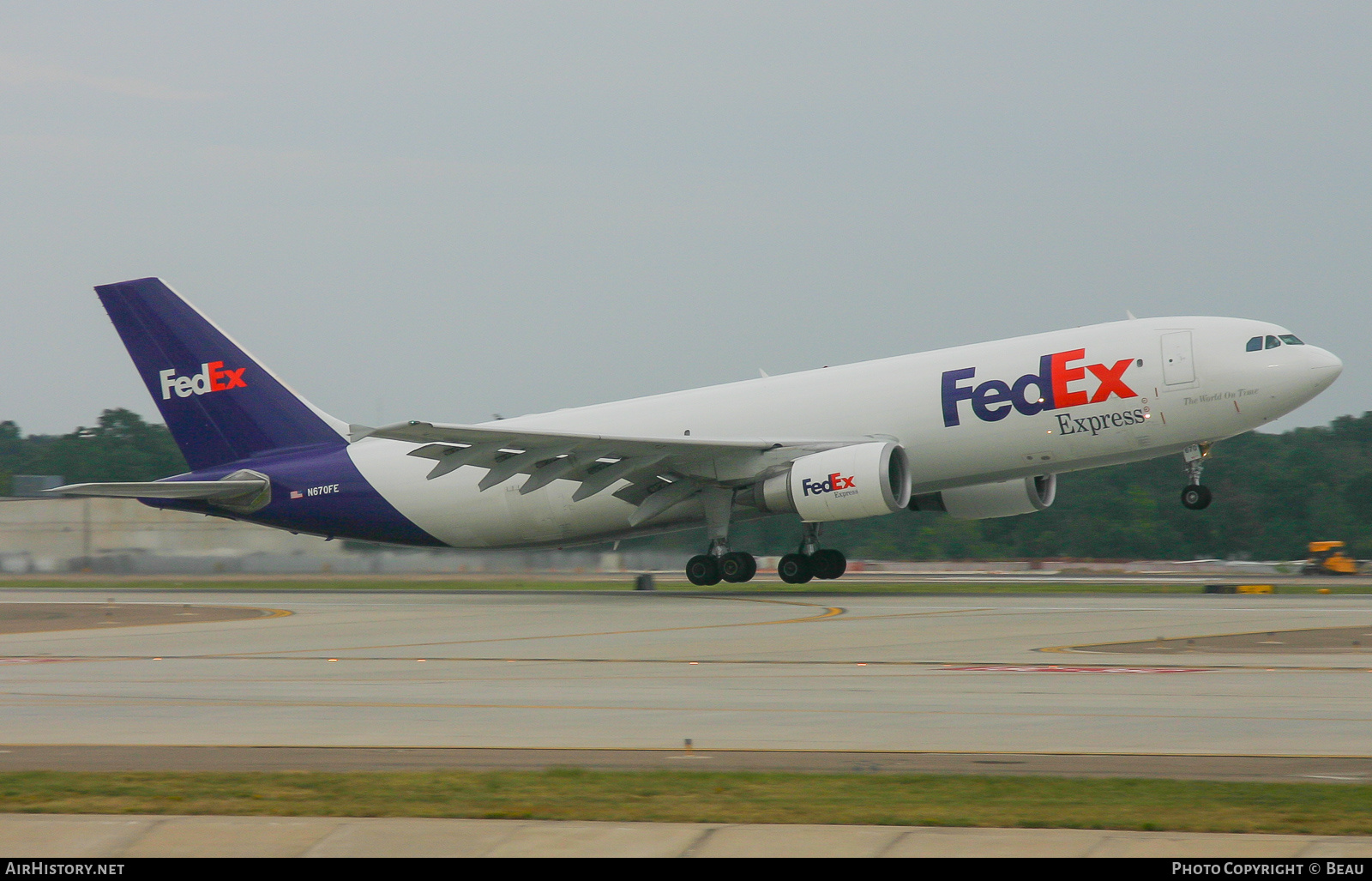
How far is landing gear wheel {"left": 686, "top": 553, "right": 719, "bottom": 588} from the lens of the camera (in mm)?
32562

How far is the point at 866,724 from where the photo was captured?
1163 centimetres

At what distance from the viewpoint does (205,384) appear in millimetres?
35719

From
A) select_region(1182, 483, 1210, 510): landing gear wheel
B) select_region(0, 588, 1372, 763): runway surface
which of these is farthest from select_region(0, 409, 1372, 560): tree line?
select_region(0, 588, 1372, 763): runway surface

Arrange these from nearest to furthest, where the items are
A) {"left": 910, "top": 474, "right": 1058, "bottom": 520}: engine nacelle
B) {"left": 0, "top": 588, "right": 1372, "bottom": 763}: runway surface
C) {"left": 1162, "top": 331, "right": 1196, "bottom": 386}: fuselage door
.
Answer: {"left": 0, "top": 588, "right": 1372, "bottom": 763}: runway surface < {"left": 1162, "top": 331, "right": 1196, "bottom": 386}: fuselage door < {"left": 910, "top": 474, "right": 1058, "bottom": 520}: engine nacelle

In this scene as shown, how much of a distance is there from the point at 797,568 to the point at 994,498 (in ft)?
17.0

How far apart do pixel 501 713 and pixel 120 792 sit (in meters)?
4.57

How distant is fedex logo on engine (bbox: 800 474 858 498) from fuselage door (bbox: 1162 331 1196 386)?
6974 mm

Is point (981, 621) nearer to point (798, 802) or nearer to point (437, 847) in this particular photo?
point (798, 802)

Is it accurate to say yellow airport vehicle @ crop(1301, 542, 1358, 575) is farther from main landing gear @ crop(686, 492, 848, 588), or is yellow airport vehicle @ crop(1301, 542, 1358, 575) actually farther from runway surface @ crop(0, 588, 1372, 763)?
main landing gear @ crop(686, 492, 848, 588)

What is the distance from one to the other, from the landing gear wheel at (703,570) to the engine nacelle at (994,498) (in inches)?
209

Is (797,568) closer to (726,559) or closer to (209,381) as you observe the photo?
(726,559)

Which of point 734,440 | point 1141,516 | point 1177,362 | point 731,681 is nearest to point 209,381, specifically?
point 734,440

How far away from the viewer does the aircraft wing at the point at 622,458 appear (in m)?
29.4
